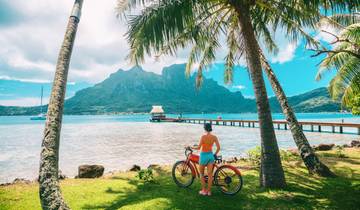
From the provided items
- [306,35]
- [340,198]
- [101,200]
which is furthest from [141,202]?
[306,35]

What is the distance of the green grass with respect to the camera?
22.5ft

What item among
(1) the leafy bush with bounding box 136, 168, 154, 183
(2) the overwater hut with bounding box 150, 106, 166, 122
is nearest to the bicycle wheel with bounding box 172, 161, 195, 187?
(1) the leafy bush with bounding box 136, 168, 154, 183

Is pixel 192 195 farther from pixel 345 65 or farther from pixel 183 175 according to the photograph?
pixel 345 65

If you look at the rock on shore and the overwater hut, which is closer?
the rock on shore

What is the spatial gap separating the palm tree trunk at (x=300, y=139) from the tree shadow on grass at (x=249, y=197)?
56cm

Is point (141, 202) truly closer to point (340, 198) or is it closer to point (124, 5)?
point (340, 198)

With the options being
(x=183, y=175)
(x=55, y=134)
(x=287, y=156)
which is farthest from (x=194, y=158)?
(x=287, y=156)

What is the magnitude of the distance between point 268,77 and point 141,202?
6.42 meters

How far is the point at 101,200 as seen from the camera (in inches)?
293

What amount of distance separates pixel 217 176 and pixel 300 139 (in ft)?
12.7

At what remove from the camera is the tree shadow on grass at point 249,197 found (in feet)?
22.3

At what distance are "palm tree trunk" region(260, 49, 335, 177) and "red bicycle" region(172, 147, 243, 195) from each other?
3.07 meters

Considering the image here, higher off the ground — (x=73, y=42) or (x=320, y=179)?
(x=73, y=42)

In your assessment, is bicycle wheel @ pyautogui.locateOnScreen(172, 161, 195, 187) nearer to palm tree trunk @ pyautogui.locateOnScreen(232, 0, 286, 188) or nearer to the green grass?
the green grass
